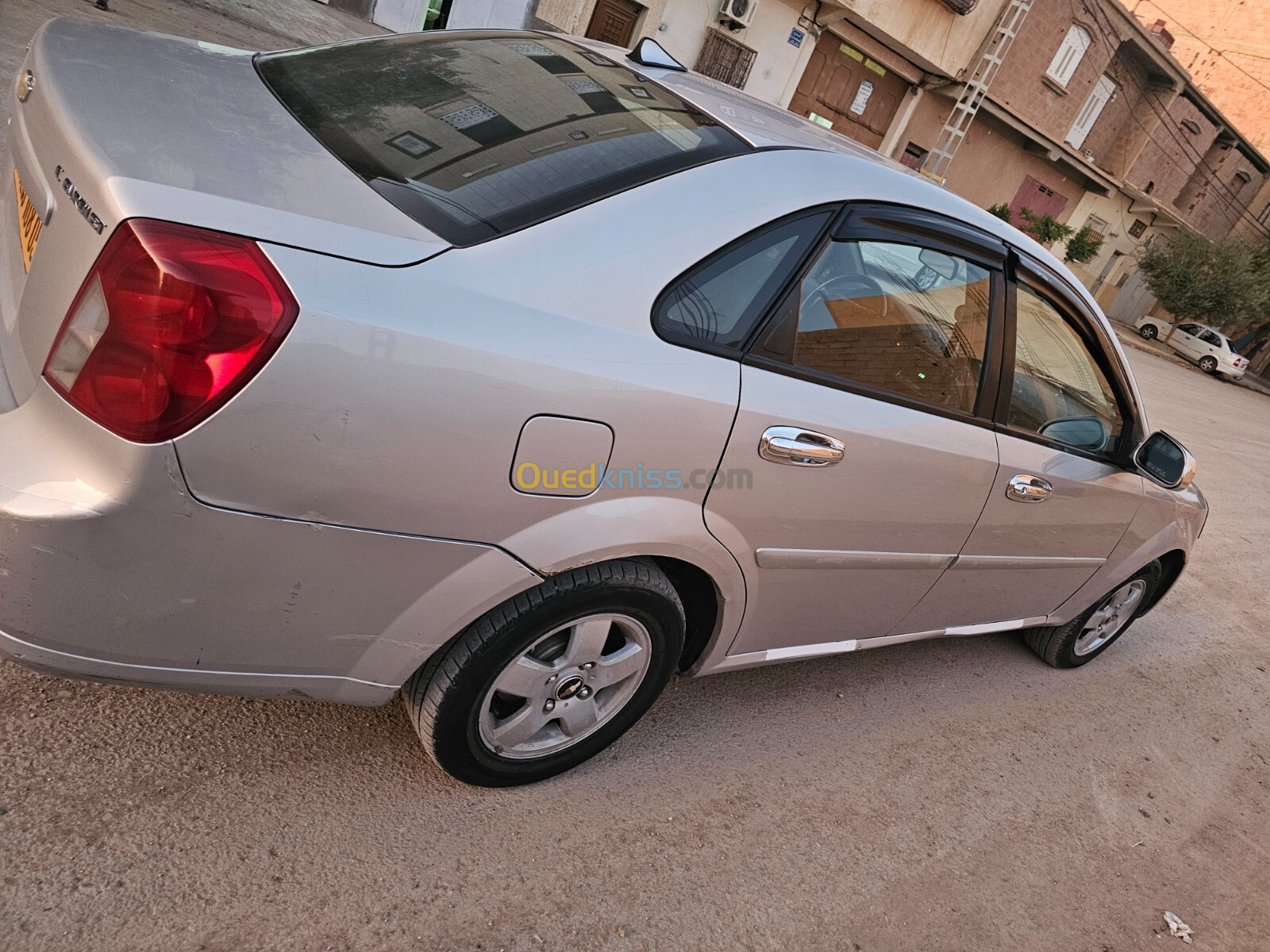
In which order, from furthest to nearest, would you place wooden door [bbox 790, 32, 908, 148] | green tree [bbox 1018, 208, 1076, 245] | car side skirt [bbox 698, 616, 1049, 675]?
green tree [bbox 1018, 208, 1076, 245] → wooden door [bbox 790, 32, 908, 148] → car side skirt [bbox 698, 616, 1049, 675]

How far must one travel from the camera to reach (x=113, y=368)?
4.64 ft

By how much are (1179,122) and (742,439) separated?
107 ft

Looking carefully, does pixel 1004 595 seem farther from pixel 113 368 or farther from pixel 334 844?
pixel 113 368

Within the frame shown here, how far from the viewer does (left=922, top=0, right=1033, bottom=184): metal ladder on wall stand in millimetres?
19156

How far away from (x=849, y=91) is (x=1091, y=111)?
9984 millimetres

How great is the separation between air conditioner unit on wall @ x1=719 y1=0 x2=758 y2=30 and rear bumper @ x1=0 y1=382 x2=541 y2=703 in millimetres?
16230

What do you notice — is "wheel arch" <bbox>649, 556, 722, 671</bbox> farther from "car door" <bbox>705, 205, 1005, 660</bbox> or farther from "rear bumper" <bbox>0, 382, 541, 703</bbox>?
"rear bumper" <bbox>0, 382, 541, 703</bbox>

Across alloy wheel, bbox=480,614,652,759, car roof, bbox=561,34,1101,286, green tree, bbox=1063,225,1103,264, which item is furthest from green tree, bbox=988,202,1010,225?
alloy wheel, bbox=480,614,652,759

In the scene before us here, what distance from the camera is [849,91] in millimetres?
18750

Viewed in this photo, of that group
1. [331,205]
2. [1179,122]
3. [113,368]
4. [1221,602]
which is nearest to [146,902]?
[113,368]

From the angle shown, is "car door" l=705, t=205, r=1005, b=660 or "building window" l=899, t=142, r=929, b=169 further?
"building window" l=899, t=142, r=929, b=169

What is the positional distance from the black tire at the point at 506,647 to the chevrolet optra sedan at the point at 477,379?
0.01 metres

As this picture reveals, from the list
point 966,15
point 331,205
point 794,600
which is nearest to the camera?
point 331,205

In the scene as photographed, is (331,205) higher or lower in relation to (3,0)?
higher
